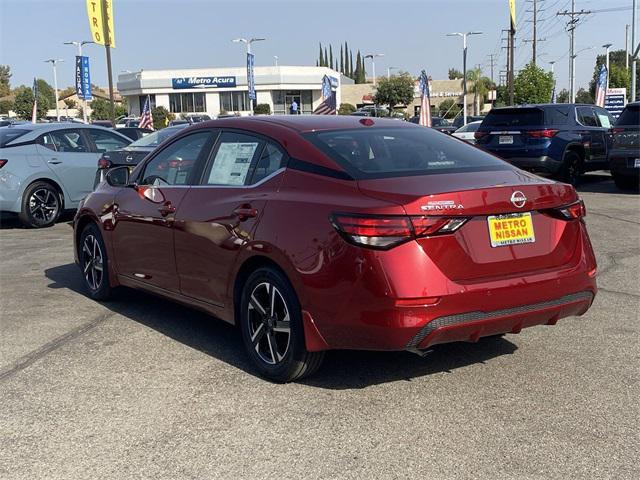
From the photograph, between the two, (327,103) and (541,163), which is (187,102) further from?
(541,163)

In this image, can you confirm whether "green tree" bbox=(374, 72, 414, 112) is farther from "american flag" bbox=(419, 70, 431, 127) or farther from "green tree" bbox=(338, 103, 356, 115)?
"american flag" bbox=(419, 70, 431, 127)

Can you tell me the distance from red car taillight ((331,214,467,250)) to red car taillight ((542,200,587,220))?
788mm

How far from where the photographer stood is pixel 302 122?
489 centimetres

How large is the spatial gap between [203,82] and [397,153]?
2868 inches

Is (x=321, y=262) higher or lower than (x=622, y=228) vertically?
higher

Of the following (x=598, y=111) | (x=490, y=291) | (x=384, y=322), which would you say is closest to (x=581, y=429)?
(x=490, y=291)

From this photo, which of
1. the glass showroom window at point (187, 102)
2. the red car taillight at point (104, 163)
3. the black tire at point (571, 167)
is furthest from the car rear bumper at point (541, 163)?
the glass showroom window at point (187, 102)

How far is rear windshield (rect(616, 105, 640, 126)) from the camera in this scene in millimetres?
13586


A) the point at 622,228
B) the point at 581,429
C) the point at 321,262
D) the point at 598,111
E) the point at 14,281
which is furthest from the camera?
the point at 598,111

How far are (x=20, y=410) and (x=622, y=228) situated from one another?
8.42 metres

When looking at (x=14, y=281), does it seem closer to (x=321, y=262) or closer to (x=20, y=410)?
(x=20, y=410)

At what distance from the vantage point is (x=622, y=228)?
10.1 m

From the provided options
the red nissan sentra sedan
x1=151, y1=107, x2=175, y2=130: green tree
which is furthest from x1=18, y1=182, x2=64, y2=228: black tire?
x1=151, y1=107, x2=175, y2=130: green tree

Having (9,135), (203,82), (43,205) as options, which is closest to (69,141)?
(9,135)
